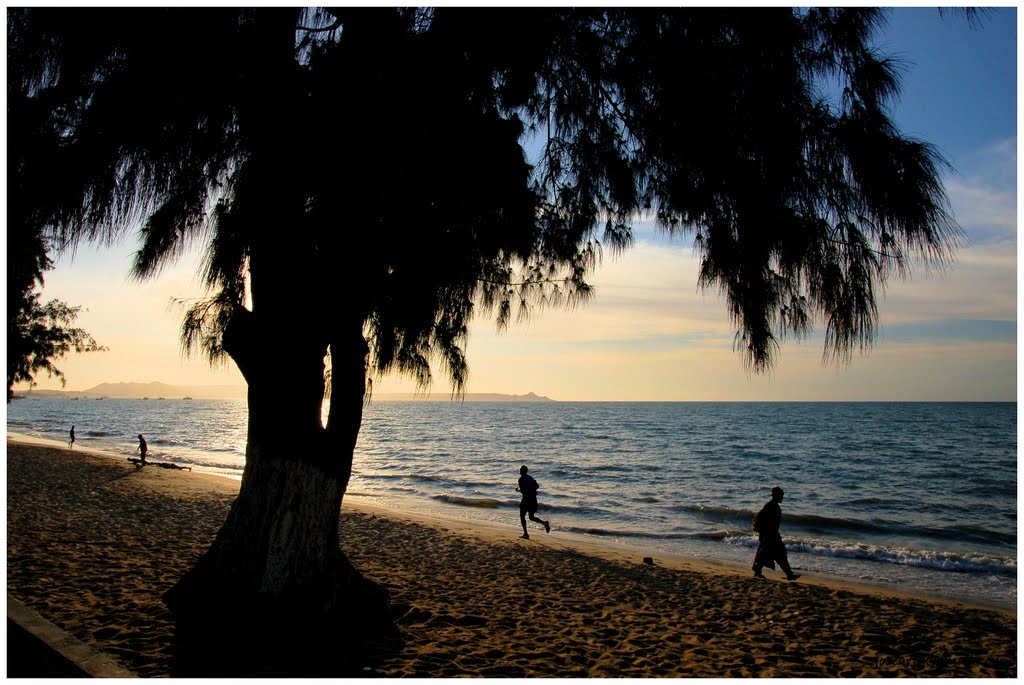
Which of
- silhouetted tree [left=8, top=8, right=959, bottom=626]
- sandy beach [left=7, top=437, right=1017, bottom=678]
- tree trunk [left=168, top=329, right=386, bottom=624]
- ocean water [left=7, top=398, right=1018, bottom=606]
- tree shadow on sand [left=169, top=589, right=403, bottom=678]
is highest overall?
silhouetted tree [left=8, top=8, right=959, bottom=626]

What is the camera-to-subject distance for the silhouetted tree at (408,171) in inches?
144

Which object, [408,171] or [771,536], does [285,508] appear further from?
[771,536]

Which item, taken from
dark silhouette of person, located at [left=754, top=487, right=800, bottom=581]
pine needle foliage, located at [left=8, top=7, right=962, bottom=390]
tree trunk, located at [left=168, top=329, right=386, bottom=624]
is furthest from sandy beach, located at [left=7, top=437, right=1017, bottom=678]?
pine needle foliage, located at [left=8, top=7, right=962, bottom=390]

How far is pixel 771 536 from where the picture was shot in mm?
10055

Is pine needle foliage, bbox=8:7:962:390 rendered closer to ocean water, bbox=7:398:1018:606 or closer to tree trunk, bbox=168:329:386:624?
tree trunk, bbox=168:329:386:624

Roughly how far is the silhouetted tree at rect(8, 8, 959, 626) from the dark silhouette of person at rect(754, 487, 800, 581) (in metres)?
6.75

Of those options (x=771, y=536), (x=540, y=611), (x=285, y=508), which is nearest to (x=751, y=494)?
(x=771, y=536)

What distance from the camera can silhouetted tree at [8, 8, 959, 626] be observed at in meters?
3.67

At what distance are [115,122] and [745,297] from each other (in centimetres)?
418

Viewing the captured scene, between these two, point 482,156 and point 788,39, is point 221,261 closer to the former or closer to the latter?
point 482,156

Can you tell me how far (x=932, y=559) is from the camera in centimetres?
1411

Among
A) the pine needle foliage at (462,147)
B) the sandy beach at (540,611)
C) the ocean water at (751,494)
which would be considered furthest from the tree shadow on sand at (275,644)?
the ocean water at (751,494)

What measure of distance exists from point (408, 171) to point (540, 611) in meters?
5.07

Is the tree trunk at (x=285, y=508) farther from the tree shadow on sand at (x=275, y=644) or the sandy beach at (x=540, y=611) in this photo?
the sandy beach at (x=540, y=611)
